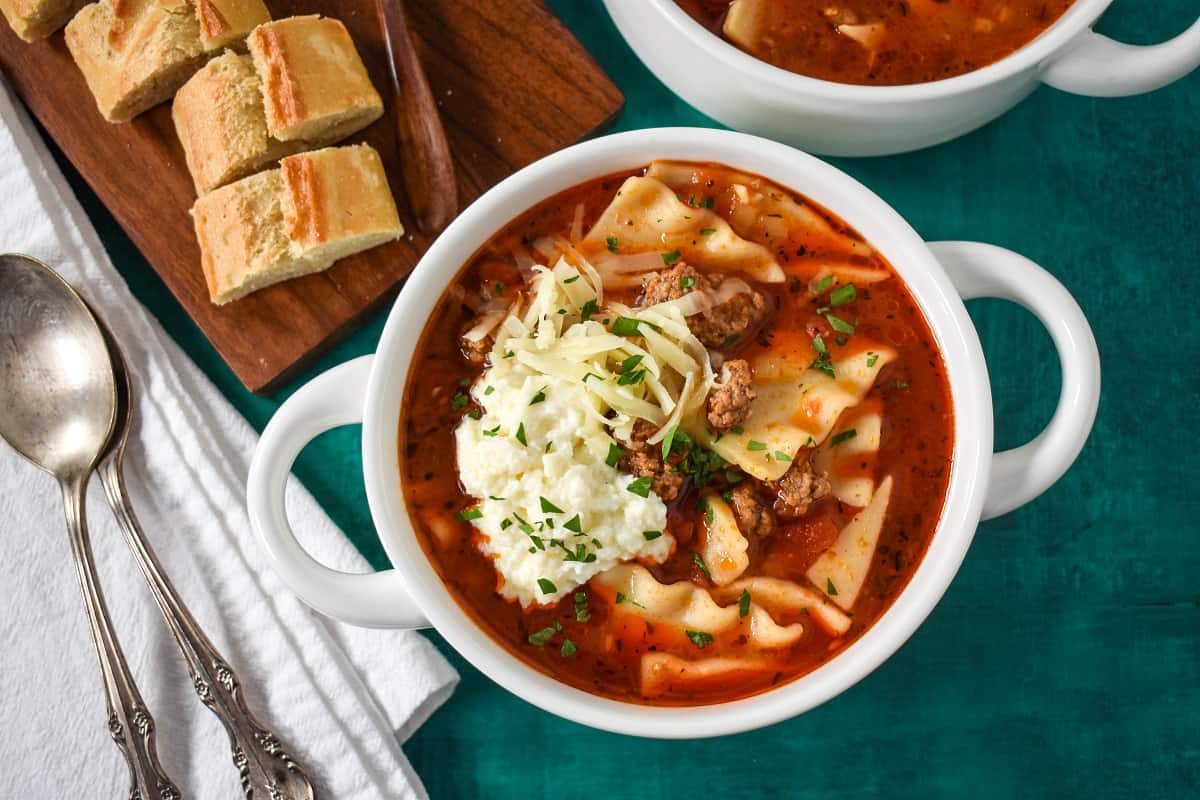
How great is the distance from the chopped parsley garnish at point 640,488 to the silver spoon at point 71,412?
5.05 ft

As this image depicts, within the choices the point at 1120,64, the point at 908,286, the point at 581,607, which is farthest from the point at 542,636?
the point at 1120,64

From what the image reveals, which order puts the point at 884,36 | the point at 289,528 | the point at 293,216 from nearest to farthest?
the point at 289,528
the point at 884,36
the point at 293,216

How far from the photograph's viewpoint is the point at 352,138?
9.93 ft

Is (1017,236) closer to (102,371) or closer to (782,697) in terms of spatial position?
(782,697)

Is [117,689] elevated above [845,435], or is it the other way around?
[845,435]

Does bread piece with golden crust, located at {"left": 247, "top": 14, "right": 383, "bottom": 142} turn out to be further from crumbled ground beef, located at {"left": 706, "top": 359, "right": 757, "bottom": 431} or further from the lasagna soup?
crumbled ground beef, located at {"left": 706, "top": 359, "right": 757, "bottom": 431}

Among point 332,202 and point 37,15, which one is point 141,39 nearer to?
point 37,15

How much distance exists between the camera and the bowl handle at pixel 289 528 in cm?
235

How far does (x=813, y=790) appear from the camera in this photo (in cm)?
303

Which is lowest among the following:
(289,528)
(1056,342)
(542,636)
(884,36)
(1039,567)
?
(1039,567)

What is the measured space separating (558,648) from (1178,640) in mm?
1802

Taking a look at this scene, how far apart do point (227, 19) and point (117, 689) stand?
5.98 ft

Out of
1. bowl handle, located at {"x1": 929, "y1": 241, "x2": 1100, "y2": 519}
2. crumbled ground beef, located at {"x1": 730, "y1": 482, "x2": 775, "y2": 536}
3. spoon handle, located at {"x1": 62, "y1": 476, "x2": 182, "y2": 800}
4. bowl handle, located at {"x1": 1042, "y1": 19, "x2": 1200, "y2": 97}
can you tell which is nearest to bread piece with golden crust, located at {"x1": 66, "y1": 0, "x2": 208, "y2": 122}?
spoon handle, located at {"x1": 62, "y1": 476, "x2": 182, "y2": 800}

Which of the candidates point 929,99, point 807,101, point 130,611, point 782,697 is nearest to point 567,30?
point 807,101
